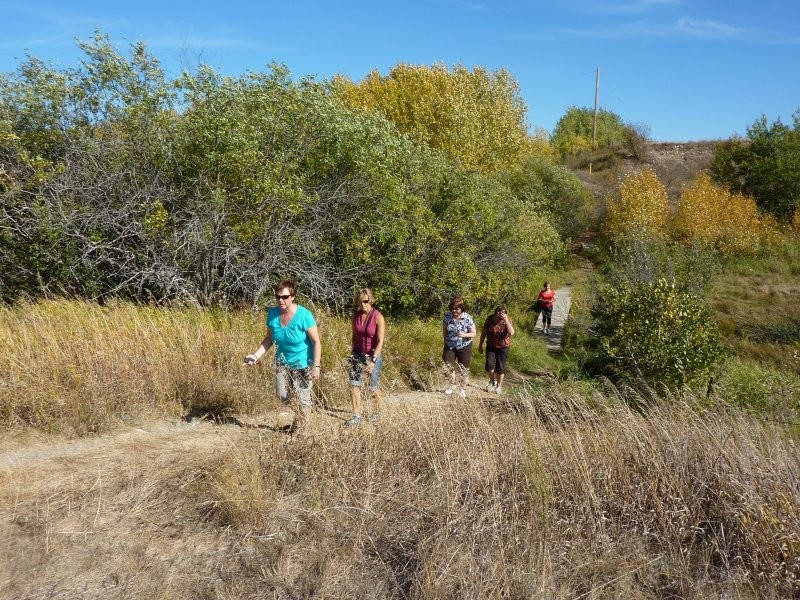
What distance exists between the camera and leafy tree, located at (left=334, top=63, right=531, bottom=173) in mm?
23359

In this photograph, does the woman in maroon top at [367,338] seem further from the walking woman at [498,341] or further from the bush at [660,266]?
the bush at [660,266]

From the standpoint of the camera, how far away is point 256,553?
3.79 metres

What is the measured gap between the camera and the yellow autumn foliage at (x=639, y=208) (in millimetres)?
25484

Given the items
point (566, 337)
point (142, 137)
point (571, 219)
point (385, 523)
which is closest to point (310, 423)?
point (385, 523)

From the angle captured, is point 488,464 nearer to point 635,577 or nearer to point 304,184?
point 635,577

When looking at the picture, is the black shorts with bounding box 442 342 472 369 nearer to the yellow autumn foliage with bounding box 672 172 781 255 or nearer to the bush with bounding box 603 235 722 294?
the bush with bounding box 603 235 722 294

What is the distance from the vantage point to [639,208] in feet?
84.9

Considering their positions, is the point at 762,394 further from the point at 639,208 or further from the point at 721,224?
the point at 721,224

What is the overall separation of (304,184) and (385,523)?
8.19 meters

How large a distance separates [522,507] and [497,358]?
182 inches

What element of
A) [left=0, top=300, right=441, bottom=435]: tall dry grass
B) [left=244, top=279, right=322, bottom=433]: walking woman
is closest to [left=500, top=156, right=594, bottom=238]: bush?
[left=0, top=300, right=441, bottom=435]: tall dry grass

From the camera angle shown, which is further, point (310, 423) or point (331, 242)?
point (331, 242)

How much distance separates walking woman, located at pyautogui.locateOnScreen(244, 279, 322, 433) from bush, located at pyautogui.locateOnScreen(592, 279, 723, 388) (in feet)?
12.3

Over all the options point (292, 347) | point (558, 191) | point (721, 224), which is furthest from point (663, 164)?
point (292, 347)
